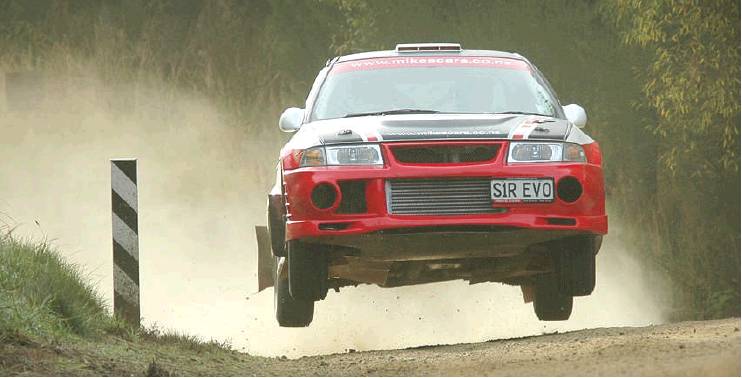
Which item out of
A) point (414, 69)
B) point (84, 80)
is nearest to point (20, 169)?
point (84, 80)

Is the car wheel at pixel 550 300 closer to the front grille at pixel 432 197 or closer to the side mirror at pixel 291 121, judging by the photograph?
the front grille at pixel 432 197

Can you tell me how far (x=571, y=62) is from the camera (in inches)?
727

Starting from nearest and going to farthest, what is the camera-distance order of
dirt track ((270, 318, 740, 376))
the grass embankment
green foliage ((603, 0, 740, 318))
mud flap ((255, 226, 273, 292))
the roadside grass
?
dirt track ((270, 318, 740, 376)), the grass embankment, the roadside grass, mud flap ((255, 226, 273, 292)), green foliage ((603, 0, 740, 318))

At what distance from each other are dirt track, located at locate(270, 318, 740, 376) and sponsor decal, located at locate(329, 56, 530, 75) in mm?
1908

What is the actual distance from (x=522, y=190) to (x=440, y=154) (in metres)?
0.51

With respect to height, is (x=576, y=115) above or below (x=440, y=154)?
above

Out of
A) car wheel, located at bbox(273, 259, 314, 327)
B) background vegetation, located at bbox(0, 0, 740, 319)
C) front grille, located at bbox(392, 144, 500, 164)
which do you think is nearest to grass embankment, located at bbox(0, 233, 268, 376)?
car wheel, located at bbox(273, 259, 314, 327)

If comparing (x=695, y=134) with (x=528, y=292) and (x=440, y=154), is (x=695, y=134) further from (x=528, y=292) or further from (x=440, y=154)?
(x=440, y=154)

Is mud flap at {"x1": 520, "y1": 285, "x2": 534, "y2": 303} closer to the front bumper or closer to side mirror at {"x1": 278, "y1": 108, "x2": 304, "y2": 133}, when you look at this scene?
the front bumper

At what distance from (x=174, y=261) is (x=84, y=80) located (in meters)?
3.48

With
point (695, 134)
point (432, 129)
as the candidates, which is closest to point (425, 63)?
point (432, 129)

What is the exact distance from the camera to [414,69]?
9.88 meters

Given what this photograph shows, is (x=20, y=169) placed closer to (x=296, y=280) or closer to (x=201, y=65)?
(x=201, y=65)

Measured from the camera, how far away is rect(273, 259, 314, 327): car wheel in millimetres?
9508
